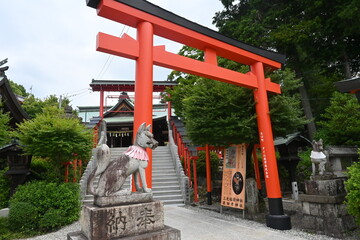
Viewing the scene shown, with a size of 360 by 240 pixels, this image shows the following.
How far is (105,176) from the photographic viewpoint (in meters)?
3.79

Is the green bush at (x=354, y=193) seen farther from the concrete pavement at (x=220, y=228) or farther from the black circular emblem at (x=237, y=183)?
the black circular emblem at (x=237, y=183)

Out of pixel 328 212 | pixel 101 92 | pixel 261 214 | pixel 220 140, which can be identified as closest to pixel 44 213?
pixel 220 140

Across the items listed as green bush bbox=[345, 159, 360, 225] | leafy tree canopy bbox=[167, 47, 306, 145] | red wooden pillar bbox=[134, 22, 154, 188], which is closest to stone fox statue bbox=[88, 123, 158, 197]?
red wooden pillar bbox=[134, 22, 154, 188]

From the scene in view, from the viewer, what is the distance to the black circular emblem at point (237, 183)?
7.66 m

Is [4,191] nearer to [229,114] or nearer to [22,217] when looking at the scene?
[22,217]

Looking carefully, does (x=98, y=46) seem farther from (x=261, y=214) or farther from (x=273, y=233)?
(x=261, y=214)

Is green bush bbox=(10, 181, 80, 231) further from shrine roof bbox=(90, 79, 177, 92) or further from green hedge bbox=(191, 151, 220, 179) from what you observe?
shrine roof bbox=(90, 79, 177, 92)

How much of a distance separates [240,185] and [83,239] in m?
5.48

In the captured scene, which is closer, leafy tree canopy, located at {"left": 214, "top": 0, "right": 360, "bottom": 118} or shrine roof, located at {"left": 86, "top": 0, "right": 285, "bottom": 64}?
shrine roof, located at {"left": 86, "top": 0, "right": 285, "bottom": 64}

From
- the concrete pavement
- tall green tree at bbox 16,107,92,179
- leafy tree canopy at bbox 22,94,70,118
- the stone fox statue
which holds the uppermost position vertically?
leafy tree canopy at bbox 22,94,70,118

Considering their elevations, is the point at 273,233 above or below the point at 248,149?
below

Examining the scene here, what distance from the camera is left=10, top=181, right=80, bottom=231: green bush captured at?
6625 millimetres

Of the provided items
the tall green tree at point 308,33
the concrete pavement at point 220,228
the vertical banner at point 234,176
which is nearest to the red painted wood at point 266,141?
the vertical banner at point 234,176

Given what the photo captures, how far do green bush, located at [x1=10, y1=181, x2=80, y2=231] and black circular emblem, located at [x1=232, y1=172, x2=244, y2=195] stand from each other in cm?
541
